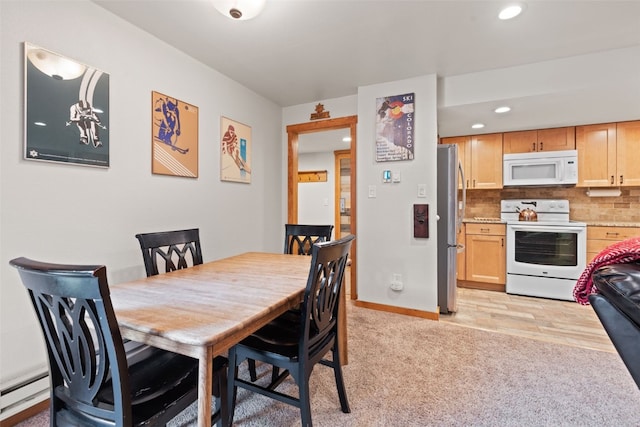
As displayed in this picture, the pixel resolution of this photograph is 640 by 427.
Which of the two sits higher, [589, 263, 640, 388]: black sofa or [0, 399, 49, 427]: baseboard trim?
[589, 263, 640, 388]: black sofa

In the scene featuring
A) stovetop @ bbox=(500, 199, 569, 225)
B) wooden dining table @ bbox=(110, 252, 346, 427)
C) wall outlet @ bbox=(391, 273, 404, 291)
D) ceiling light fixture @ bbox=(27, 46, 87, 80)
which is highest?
ceiling light fixture @ bbox=(27, 46, 87, 80)

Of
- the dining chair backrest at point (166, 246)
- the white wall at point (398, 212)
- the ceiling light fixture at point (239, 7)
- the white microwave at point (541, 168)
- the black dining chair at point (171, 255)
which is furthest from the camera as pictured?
the white microwave at point (541, 168)

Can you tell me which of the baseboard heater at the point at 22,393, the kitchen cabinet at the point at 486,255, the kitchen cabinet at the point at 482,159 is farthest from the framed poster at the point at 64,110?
the kitchen cabinet at the point at 486,255

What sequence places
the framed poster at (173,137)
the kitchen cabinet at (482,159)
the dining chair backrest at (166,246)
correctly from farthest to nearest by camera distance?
the kitchen cabinet at (482,159)
the framed poster at (173,137)
the dining chair backrest at (166,246)

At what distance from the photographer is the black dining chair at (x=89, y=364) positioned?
2.55 feet

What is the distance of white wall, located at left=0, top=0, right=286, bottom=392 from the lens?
143 cm

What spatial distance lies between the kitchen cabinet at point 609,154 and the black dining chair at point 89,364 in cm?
459

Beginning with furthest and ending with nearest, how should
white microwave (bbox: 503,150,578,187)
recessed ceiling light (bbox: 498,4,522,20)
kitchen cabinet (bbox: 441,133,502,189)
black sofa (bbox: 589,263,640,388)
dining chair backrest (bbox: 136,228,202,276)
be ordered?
kitchen cabinet (bbox: 441,133,502,189), white microwave (bbox: 503,150,578,187), recessed ceiling light (bbox: 498,4,522,20), dining chair backrest (bbox: 136,228,202,276), black sofa (bbox: 589,263,640,388)

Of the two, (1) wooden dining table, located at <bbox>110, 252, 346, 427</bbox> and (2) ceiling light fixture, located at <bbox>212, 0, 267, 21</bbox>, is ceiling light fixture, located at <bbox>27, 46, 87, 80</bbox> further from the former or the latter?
(1) wooden dining table, located at <bbox>110, 252, 346, 427</bbox>

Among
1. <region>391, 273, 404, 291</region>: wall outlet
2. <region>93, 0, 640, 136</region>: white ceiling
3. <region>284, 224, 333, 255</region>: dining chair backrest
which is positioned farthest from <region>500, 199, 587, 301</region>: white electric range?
<region>284, 224, 333, 255</region>: dining chair backrest

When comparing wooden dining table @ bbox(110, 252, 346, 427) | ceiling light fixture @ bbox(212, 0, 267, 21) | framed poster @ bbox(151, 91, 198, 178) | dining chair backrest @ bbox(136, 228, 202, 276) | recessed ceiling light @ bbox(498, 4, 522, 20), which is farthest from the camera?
framed poster @ bbox(151, 91, 198, 178)

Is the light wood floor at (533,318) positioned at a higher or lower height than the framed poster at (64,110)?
lower

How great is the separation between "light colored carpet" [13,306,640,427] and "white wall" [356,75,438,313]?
0.60 meters

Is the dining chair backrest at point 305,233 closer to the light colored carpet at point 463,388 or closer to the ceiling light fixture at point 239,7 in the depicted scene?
the light colored carpet at point 463,388
